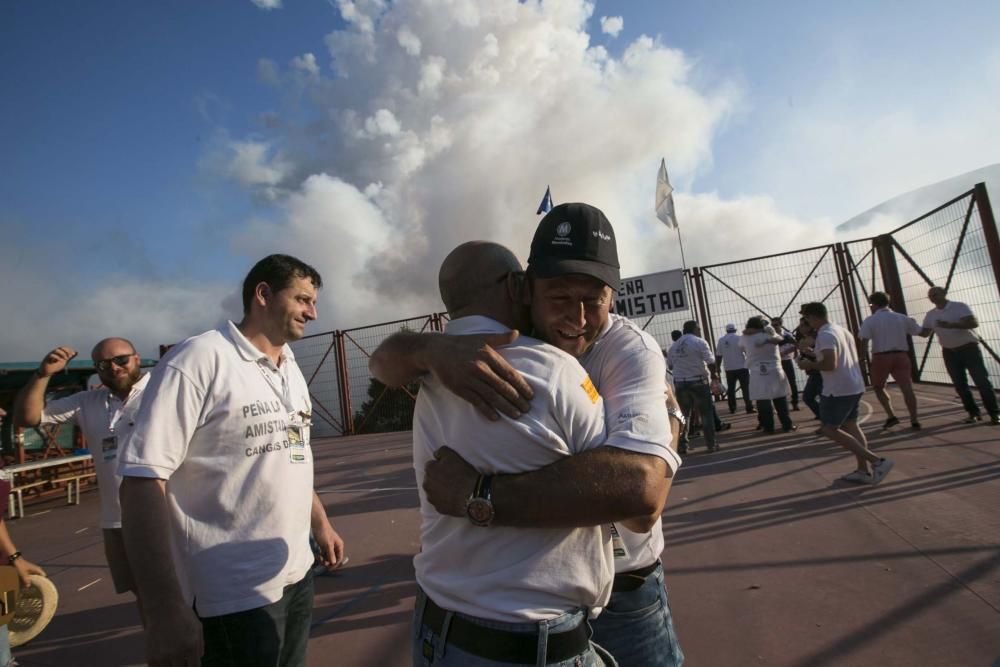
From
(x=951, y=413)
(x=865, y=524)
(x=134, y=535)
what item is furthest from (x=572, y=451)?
(x=951, y=413)

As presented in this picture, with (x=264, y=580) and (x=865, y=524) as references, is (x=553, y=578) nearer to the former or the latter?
(x=264, y=580)

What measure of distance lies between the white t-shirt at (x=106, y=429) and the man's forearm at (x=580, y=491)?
9.99 feet

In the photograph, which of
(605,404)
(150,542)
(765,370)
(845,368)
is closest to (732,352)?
(765,370)

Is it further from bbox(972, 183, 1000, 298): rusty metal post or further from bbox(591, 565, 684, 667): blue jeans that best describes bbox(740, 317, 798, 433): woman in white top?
bbox(591, 565, 684, 667): blue jeans

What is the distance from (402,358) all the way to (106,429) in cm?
310

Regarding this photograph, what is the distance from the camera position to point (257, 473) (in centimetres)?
195

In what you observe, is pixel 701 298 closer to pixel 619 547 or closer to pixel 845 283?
pixel 845 283

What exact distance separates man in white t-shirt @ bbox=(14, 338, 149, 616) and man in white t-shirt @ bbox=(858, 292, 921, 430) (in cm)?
836

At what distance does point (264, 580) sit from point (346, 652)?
164 cm

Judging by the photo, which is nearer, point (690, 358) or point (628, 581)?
point (628, 581)

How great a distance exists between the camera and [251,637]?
182 centimetres

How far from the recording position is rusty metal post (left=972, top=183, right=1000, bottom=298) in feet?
25.6

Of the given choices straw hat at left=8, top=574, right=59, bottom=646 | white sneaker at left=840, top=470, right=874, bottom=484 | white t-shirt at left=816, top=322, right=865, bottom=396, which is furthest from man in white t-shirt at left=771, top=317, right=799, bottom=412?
straw hat at left=8, top=574, right=59, bottom=646

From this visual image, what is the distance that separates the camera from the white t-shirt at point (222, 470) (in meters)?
1.77
